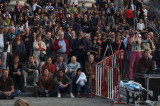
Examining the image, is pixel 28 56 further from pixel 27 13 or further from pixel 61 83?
pixel 27 13

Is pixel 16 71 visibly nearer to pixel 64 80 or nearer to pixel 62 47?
pixel 64 80

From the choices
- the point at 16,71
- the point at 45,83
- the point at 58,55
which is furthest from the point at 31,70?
the point at 58,55

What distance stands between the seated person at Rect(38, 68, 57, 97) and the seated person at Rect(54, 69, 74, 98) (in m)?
0.19

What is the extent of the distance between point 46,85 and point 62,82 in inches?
19.6

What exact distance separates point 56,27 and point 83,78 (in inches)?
210

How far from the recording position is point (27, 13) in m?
24.1

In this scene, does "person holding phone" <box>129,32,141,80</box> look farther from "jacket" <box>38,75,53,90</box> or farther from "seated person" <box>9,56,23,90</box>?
"seated person" <box>9,56,23,90</box>

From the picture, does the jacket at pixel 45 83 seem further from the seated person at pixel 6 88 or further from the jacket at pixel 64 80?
the seated person at pixel 6 88

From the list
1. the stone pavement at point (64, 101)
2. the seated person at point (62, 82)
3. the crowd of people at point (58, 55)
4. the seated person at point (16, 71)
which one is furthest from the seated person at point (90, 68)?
the seated person at point (16, 71)

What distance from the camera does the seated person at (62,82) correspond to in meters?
16.2

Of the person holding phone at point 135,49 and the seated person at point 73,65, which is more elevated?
the person holding phone at point 135,49

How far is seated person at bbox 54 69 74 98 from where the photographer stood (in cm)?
1622

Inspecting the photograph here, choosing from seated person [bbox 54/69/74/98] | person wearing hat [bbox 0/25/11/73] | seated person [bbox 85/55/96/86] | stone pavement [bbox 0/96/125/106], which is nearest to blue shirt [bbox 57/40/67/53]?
seated person [bbox 85/55/96/86]

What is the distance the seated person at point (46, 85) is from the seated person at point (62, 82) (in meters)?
0.19
